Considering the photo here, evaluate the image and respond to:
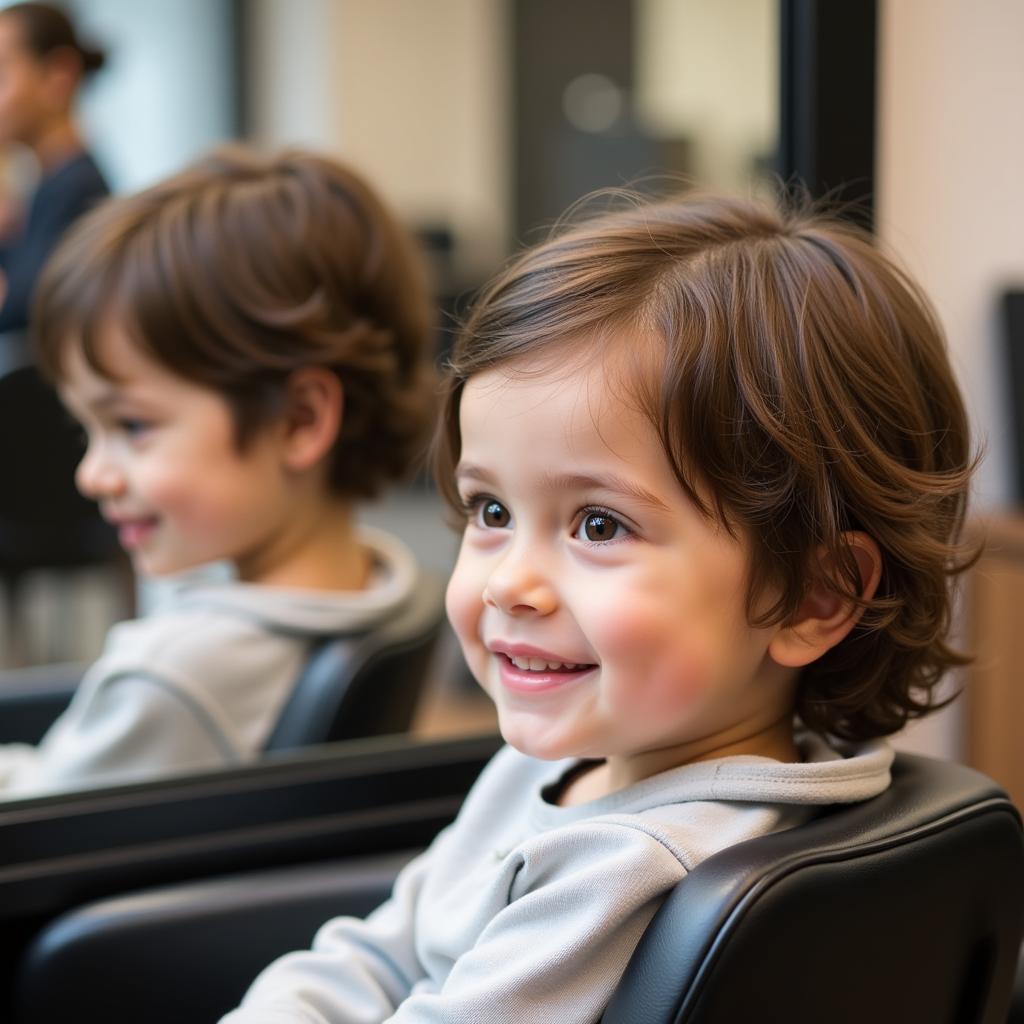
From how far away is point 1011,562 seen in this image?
1.58 m

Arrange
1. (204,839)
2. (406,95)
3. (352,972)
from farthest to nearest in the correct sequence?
(406,95) → (204,839) → (352,972)

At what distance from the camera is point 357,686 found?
3.81 feet

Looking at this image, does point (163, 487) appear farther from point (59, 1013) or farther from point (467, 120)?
point (467, 120)

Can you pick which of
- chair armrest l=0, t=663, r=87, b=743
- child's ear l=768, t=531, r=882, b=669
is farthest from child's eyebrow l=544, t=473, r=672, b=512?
chair armrest l=0, t=663, r=87, b=743

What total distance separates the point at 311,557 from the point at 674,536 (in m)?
0.63

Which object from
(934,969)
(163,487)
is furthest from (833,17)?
(934,969)

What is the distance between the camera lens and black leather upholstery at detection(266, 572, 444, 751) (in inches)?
45.6

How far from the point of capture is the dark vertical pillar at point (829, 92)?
1.23 metres

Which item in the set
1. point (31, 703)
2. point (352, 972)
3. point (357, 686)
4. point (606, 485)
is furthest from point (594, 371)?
point (31, 703)

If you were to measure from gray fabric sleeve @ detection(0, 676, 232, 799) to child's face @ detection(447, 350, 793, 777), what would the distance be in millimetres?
464

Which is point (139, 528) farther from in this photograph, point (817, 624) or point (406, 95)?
point (406, 95)

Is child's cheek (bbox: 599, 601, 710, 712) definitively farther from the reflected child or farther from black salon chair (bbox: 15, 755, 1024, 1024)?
the reflected child

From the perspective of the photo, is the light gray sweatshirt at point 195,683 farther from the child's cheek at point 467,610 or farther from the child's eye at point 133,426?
the child's cheek at point 467,610

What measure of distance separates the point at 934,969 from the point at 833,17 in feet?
2.83
